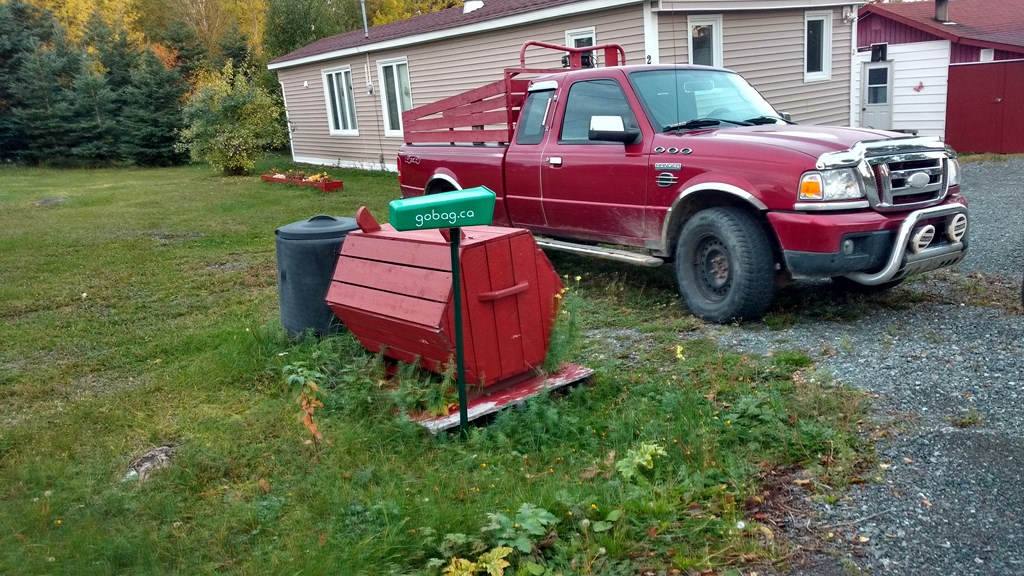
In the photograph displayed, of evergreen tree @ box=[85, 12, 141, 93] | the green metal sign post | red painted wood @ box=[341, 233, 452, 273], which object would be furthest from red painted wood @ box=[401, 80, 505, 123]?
evergreen tree @ box=[85, 12, 141, 93]

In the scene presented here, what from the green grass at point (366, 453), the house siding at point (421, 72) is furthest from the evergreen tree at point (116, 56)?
the green grass at point (366, 453)

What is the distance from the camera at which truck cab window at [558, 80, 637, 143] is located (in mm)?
6656

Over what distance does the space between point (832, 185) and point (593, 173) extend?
6.54ft

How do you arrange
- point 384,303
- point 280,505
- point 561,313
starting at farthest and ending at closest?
point 561,313, point 384,303, point 280,505

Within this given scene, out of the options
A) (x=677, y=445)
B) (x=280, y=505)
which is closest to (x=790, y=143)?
(x=677, y=445)

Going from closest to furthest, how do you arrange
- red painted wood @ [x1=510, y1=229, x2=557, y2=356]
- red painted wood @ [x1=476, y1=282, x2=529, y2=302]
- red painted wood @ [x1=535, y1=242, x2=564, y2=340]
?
red painted wood @ [x1=476, y1=282, x2=529, y2=302], red painted wood @ [x1=510, y1=229, x2=557, y2=356], red painted wood @ [x1=535, y1=242, x2=564, y2=340]

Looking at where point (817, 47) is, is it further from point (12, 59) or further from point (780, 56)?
point (12, 59)

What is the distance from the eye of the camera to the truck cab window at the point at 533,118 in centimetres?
727

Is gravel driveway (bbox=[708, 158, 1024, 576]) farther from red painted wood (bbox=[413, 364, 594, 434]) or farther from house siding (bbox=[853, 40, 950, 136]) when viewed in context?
house siding (bbox=[853, 40, 950, 136])

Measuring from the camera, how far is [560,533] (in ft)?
10.6

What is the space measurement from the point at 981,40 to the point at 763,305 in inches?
604

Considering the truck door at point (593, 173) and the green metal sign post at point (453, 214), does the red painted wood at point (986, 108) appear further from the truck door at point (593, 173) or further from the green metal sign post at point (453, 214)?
the green metal sign post at point (453, 214)

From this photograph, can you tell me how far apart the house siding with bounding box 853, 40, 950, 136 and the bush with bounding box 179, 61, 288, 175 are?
14.1m

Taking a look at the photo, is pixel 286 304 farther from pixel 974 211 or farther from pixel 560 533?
pixel 974 211
